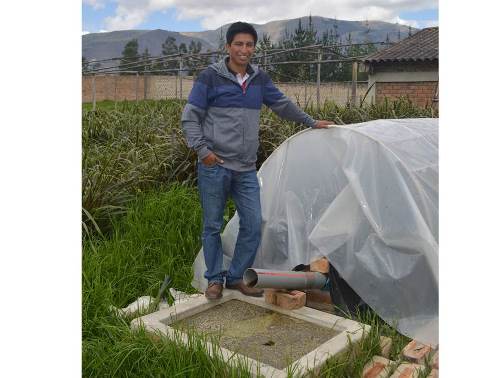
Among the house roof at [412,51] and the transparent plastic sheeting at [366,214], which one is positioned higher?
the house roof at [412,51]

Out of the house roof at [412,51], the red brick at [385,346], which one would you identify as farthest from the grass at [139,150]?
the house roof at [412,51]

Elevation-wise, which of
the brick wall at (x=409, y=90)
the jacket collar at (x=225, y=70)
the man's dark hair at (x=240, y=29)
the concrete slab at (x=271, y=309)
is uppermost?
the brick wall at (x=409, y=90)

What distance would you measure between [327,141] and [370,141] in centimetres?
36

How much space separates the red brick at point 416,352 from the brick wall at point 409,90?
12.3 meters

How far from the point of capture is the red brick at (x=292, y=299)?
318cm

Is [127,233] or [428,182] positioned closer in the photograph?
[428,182]

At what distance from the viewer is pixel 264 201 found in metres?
3.89

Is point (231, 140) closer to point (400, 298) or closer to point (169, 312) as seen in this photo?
point (169, 312)

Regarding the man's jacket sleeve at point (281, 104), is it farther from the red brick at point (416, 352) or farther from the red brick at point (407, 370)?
the red brick at point (407, 370)

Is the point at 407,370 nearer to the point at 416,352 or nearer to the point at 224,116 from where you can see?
the point at 416,352

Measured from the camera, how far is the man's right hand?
3.27 meters

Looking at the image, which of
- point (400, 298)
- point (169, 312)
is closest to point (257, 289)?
point (169, 312)
